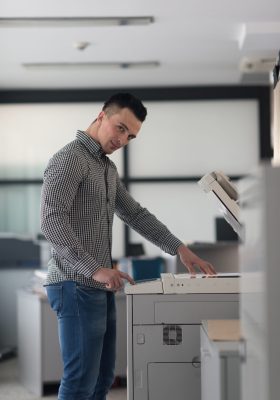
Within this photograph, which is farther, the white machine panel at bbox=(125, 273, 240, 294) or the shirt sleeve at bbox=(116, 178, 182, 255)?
the shirt sleeve at bbox=(116, 178, 182, 255)

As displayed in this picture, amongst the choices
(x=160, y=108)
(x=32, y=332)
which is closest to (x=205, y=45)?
(x=160, y=108)

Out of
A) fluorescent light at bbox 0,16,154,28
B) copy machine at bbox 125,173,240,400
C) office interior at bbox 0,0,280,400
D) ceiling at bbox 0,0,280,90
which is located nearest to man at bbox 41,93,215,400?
copy machine at bbox 125,173,240,400

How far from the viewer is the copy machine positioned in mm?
2805

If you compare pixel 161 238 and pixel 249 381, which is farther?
pixel 161 238

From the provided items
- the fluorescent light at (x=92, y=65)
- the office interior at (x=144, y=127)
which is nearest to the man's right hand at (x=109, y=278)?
the office interior at (x=144, y=127)

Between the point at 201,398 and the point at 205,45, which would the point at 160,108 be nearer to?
the point at 205,45

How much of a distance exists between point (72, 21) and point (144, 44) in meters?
0.81

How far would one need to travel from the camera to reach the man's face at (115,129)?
2.62m

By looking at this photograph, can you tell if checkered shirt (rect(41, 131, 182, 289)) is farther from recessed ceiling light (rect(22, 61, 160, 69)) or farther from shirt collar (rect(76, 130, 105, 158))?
recessed ceiling light (rect(22, 61, 160, 69))

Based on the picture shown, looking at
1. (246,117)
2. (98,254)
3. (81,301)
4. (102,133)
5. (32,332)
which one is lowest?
(32,332)

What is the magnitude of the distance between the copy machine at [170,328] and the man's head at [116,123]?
56 centimetres

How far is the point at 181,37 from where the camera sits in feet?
17.8

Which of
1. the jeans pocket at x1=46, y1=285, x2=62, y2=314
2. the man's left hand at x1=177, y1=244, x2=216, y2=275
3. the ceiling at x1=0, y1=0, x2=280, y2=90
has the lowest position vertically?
the jeans pocket at x1=46, y1=285, x2=62, y2=314

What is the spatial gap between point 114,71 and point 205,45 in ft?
3.71
